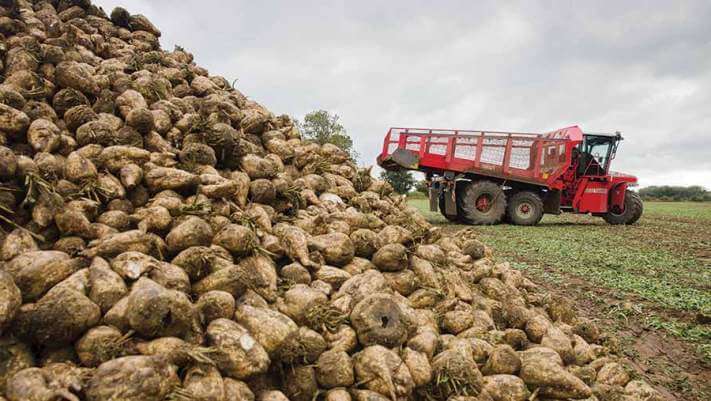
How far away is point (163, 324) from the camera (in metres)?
2.33

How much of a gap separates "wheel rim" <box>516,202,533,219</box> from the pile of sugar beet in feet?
28.4

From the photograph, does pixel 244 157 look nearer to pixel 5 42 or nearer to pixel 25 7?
pixel 5 42

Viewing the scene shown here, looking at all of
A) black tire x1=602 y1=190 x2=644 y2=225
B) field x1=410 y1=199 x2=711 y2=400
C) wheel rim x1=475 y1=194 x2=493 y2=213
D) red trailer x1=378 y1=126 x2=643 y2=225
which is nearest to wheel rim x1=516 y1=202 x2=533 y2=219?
red trailer x1=378 y1=126 x2=643 y2=225

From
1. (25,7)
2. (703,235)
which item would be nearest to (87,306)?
(25,7)

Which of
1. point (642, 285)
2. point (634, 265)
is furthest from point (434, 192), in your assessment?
point (642, 285)

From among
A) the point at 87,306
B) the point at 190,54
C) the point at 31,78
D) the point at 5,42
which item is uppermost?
the point at 190,54

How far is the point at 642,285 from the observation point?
6301 millimetres

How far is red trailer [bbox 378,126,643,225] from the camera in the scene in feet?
43.3

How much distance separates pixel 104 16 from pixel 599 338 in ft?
25.6

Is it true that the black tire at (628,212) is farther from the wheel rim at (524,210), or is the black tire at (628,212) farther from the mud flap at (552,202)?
the wheel rim at (524,210)

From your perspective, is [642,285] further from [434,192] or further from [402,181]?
[402,181]

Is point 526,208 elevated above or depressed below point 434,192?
below

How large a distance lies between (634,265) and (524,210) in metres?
5.88

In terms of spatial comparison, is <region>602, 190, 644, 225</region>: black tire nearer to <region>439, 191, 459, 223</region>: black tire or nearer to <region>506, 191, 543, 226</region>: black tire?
<region>506, 191, 543, 226</region>: black tire
